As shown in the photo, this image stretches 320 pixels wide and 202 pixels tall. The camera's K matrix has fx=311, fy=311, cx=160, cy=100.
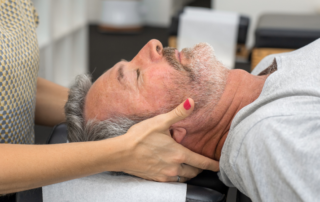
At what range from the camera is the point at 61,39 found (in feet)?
8.63

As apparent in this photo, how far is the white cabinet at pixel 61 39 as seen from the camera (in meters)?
2.22

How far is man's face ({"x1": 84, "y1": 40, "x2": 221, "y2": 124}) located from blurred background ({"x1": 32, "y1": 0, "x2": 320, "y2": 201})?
84cm

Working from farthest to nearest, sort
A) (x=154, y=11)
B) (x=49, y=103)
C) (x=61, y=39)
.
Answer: (x=154, y=11) < (x=61, y=39) < (x=49, y=103)

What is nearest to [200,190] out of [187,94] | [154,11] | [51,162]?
[187,94]

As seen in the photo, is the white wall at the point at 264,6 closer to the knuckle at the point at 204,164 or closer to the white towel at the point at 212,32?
the white towel at the point at 212,32

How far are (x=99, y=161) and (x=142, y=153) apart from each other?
12 cm

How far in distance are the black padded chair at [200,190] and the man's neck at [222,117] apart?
0.08 m

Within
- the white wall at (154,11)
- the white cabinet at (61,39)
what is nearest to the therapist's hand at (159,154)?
the white cabinet at (61,39)

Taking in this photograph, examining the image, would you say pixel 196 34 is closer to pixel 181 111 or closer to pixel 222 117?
pixel 222 117

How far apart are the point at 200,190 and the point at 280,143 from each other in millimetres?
297

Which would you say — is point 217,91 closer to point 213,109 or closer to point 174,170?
point 213,109

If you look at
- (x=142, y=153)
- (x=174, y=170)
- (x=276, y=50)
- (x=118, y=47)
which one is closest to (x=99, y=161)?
(x=142, y=153)

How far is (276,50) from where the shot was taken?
90.1 inches

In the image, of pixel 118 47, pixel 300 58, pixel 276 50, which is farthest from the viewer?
pixel 118 47
